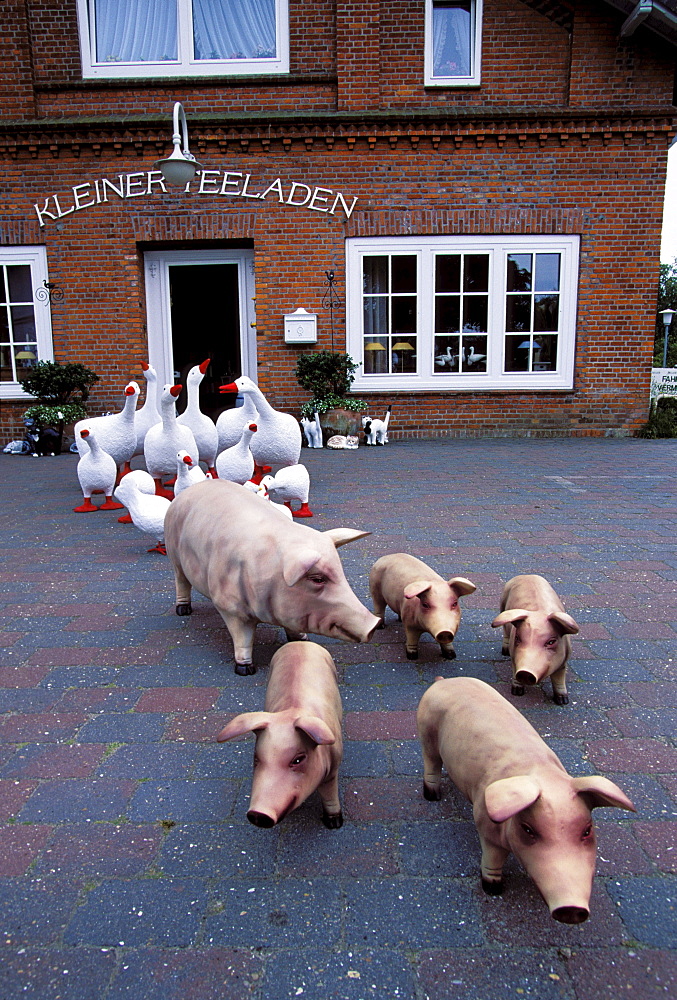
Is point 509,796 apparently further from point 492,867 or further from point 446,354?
point 446,354

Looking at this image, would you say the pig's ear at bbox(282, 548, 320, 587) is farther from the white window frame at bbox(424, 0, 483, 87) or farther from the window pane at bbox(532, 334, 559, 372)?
the white window frame at bbox(424, 0, 483, 87)

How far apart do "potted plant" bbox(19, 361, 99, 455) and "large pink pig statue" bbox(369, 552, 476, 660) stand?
7707mm

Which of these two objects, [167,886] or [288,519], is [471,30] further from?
[167,886]

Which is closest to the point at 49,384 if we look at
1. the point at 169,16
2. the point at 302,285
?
the point at 302,285

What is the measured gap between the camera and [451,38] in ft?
Answer: 34.1

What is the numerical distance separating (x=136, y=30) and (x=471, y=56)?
4.92 meters

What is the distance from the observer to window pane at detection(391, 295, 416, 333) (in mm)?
10820

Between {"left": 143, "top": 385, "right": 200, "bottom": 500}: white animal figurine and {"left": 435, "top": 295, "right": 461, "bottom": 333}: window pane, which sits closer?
{"left": 143, "top": 385, "right": 200, "bottom": 500}: white animal figurine

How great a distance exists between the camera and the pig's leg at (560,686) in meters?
2.62

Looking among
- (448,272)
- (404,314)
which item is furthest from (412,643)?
(448,272)

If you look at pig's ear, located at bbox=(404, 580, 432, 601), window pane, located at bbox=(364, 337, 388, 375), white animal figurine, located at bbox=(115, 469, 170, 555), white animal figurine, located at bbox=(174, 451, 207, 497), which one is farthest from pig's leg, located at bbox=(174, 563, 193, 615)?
window pane, located at bbox=(364, 337, 388, 375)

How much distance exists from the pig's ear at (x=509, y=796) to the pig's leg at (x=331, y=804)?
530 millimetres

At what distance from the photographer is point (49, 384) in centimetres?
965

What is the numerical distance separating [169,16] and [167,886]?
12084mm
